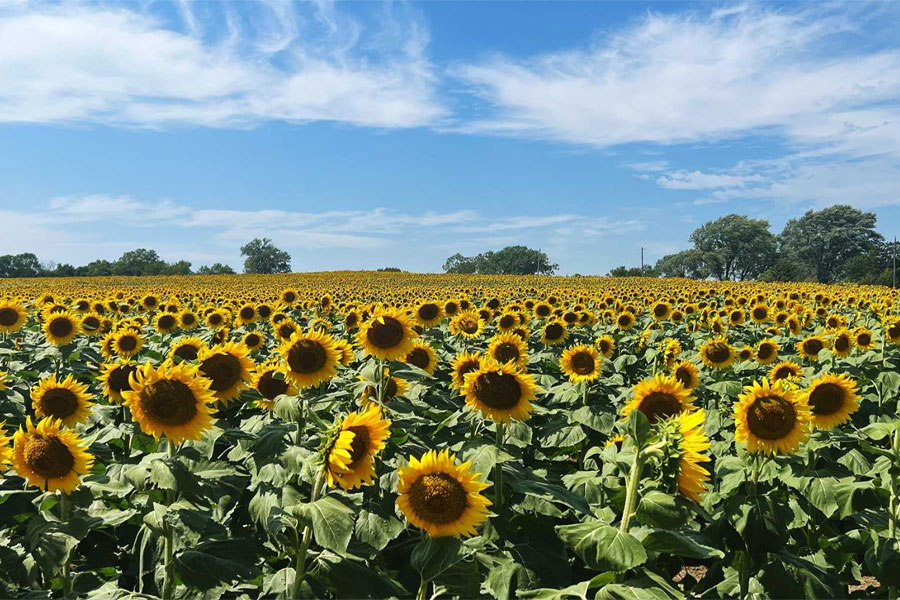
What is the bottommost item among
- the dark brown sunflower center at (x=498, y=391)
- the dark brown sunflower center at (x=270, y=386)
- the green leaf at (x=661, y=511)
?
the green leaf at (x=661, y=511)

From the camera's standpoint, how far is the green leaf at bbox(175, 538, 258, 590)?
2.86m

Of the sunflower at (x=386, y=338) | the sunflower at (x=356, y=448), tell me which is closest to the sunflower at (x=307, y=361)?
the sunflower at (x=386, y=338)

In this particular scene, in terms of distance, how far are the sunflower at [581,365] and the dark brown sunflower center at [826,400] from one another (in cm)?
193

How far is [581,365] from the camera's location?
6484mm

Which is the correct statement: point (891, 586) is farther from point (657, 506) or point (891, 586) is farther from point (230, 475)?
point (230, 475)

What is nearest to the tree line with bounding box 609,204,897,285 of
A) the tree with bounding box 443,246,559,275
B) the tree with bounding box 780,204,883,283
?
the tree with bounding box 780,204,883,283

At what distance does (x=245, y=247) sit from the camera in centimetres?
13062

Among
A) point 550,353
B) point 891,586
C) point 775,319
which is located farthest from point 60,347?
point 775,319

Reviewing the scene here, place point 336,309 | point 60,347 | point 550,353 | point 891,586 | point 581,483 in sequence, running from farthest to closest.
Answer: point 336,309
point 550,353
point 60,347
point 581,483
point 891,586

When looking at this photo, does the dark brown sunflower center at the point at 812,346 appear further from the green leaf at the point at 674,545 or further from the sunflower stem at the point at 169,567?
the sunflower stem at the point at 169,567

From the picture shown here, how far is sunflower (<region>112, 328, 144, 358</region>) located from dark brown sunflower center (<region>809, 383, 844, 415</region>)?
7.48m

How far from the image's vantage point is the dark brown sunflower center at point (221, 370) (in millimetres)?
4102

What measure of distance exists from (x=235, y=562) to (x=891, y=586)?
3563mm

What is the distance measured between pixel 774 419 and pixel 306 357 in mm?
3095
